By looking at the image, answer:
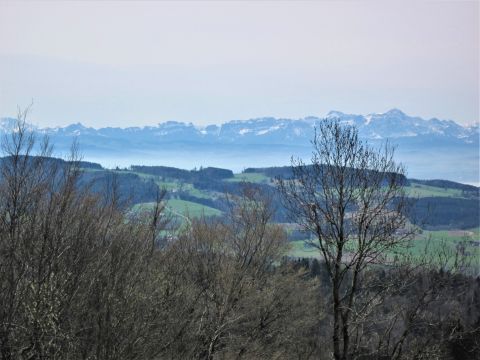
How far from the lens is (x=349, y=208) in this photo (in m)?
21.9

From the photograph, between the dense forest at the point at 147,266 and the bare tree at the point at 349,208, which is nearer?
the dense forest at the point at 147,266

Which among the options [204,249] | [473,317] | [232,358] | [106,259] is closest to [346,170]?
[106,259]

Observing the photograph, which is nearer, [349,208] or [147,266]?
[147,266]

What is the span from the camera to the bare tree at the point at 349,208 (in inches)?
789

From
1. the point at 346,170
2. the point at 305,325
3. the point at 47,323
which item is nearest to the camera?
the point at 47,323

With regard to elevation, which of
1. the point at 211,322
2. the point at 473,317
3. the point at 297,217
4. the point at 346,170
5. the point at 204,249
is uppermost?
the point at 346,170

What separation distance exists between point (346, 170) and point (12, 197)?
1208cm

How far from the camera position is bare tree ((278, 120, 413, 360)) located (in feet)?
65.7

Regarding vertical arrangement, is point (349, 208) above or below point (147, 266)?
above

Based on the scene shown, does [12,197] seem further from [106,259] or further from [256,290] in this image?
[256,290]

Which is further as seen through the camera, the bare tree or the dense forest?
the bare tree

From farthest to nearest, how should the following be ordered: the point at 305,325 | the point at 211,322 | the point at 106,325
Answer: the point at 305,325
the point at 211,322
the point at 106,325

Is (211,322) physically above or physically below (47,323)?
below

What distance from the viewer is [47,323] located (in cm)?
1455
